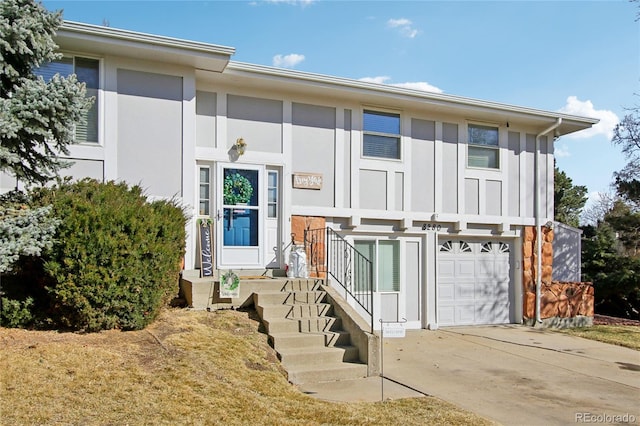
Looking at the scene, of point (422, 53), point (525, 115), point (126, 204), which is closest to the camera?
point (126, 204)

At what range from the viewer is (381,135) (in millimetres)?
11156

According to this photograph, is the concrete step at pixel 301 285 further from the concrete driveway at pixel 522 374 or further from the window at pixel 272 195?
the window at pixel 272 195

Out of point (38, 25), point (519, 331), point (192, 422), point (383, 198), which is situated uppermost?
point (38, 25)

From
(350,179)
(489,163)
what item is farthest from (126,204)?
(489,163)

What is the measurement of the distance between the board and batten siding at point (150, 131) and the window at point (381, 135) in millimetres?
4032

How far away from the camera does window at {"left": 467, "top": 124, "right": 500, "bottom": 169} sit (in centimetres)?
1209

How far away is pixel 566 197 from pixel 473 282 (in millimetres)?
14919

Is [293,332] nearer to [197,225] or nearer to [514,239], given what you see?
[197,225]

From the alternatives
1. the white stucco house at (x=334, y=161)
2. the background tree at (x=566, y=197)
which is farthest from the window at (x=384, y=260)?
the background tree at (x=566, y=197)

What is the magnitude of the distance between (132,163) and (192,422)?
17.8 feet

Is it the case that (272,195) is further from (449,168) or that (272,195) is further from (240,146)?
(449,168)

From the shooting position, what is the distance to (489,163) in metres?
12.3

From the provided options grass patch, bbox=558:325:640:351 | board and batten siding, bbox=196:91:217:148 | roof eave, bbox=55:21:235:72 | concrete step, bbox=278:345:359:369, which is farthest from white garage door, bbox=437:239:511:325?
roof eave, bbox=55:21:235:72

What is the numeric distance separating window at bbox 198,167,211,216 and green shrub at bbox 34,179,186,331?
9.06 ft
